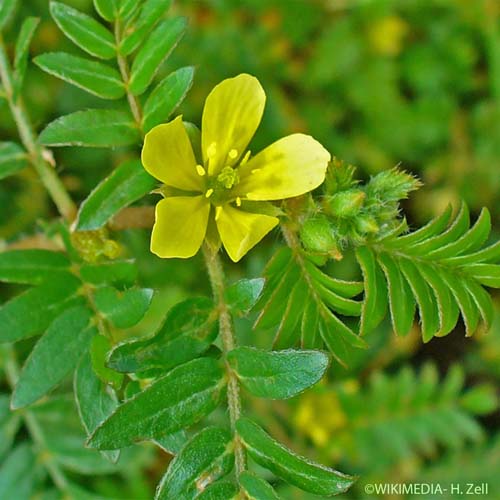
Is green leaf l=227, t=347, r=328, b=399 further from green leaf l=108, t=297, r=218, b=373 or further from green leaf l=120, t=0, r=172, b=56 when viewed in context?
green leaf l=120, t=0, r=172, b=56

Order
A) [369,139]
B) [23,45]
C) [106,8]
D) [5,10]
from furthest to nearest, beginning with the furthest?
[369,139] → [5,10] → [23,45] → [106,8]

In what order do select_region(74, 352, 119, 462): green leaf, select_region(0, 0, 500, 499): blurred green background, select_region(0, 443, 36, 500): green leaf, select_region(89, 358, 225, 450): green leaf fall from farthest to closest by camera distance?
select_region(0, 0, 500, 499): blurred green background < select_region(0, 443, 36, 500): green leaf < select_region(74, 352, 119, 462): green leaf < select_region(89, 358, 225, 450): green leaf

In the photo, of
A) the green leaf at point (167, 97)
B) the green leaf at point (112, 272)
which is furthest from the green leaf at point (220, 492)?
the green leaf at point (167, 97)

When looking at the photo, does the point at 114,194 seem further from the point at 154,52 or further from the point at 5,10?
the point at 5,10

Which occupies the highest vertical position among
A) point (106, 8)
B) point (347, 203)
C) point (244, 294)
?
point (106, 8)

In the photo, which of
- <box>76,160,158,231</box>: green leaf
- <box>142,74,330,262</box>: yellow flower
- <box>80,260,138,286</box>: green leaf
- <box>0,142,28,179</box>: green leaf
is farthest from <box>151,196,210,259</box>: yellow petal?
<box>0,142,28,179</box>: green leaf

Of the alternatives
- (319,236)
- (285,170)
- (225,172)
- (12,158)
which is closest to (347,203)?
(319,236)
